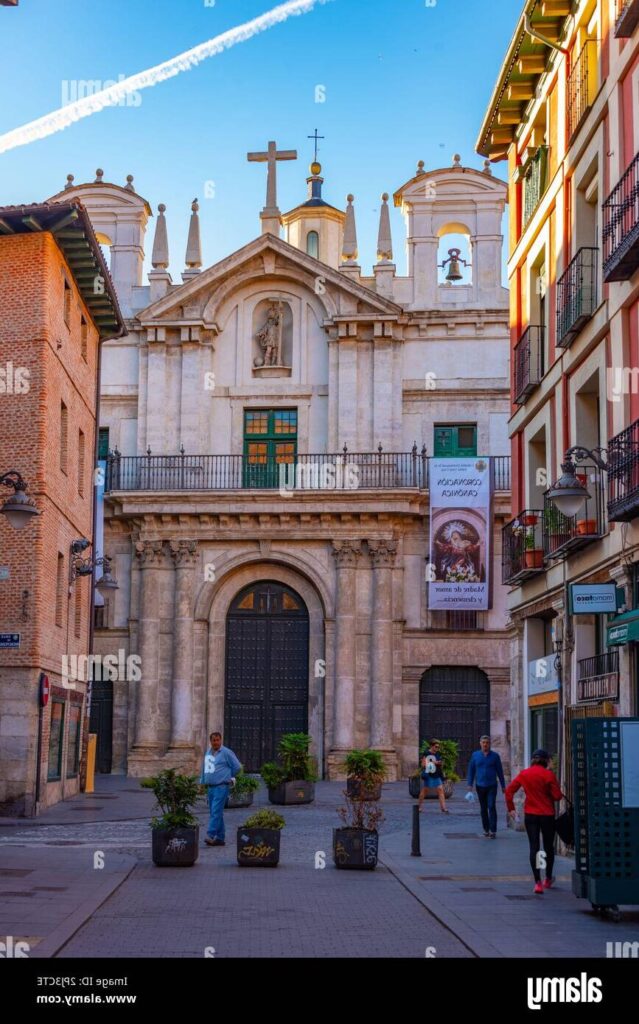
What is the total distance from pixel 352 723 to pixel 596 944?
28158mm

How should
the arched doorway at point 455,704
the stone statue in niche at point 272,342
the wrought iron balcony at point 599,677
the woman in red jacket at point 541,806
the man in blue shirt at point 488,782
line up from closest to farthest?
1. the woman in red jacket at point 541,806
2. the wrought iron balcony at point 599,677
3. the man in blue shirt at point 488,782
4. the arched doorway at point 455,704
5. the stone statue in niche at point 272,342

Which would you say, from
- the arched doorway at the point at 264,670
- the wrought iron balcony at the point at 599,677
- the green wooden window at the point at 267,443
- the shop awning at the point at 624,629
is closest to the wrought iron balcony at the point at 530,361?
the wrought iron balcony at the point at 599,677

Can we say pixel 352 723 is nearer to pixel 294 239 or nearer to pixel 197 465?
pixel 197 465

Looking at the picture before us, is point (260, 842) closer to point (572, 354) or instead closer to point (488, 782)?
point (488, 782)

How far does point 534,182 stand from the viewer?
25766 mm

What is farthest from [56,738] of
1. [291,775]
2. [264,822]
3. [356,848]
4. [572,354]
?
[572,354]

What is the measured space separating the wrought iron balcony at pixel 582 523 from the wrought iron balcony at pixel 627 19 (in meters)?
6.02

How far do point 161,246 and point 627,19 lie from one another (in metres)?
28.0

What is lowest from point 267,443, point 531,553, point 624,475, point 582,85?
point 531,553

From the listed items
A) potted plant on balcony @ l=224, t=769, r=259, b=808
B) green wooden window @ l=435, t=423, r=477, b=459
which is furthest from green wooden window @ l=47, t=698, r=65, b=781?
green wooden window @ l=435, t=423, r=477, b=459

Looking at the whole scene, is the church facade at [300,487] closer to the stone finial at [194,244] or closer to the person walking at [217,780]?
the stone finial at [194,244]

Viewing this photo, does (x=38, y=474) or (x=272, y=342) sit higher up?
(x=272, y=342)

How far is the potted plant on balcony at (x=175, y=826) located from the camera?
1831cm
